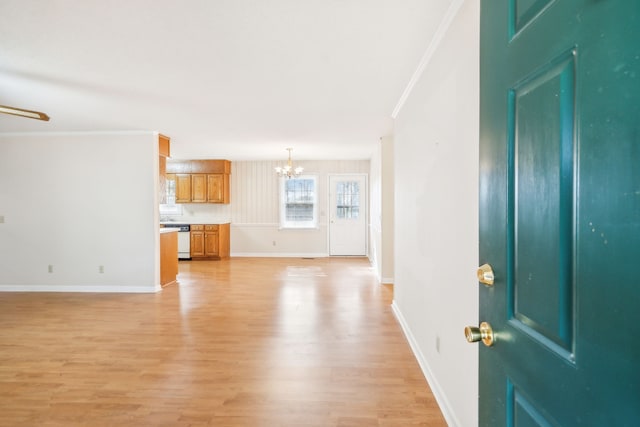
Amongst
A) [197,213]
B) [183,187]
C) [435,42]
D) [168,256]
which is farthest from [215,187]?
[435,42]

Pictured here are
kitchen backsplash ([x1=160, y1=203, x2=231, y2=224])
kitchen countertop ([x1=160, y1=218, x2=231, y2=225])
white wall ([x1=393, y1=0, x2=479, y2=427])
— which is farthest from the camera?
kitchen backsplash ([x1=160, y1=203, x2=231, y2=224])

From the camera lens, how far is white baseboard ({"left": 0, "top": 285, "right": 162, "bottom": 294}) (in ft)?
17.0

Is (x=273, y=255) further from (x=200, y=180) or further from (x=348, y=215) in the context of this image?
(x=200, y=180)

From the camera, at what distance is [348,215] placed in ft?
27.9

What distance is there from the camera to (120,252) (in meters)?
5.22

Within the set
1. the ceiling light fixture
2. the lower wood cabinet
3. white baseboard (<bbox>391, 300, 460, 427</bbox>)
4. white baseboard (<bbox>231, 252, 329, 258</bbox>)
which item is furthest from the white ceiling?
white baseboard (<bbox>231, 252, 329, 258</bbox>)

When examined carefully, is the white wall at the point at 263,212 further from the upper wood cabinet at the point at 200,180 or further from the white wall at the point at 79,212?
the white wall at the point at 79,212

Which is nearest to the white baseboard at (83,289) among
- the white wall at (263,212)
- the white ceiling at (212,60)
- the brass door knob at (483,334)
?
the white ceiling at (212,60)

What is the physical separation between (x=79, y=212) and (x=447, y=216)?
5.58 m

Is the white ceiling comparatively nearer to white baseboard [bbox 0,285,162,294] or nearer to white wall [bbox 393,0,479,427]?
white wall [bbox 393,0,479,427]

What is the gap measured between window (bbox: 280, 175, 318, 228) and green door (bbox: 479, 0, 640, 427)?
770 cm

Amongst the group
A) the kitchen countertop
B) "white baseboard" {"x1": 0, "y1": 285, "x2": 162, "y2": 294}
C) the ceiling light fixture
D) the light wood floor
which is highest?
the ceiling light fixture

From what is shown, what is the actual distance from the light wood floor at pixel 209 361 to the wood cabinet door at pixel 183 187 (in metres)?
3.66

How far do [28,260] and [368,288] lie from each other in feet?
17.8
